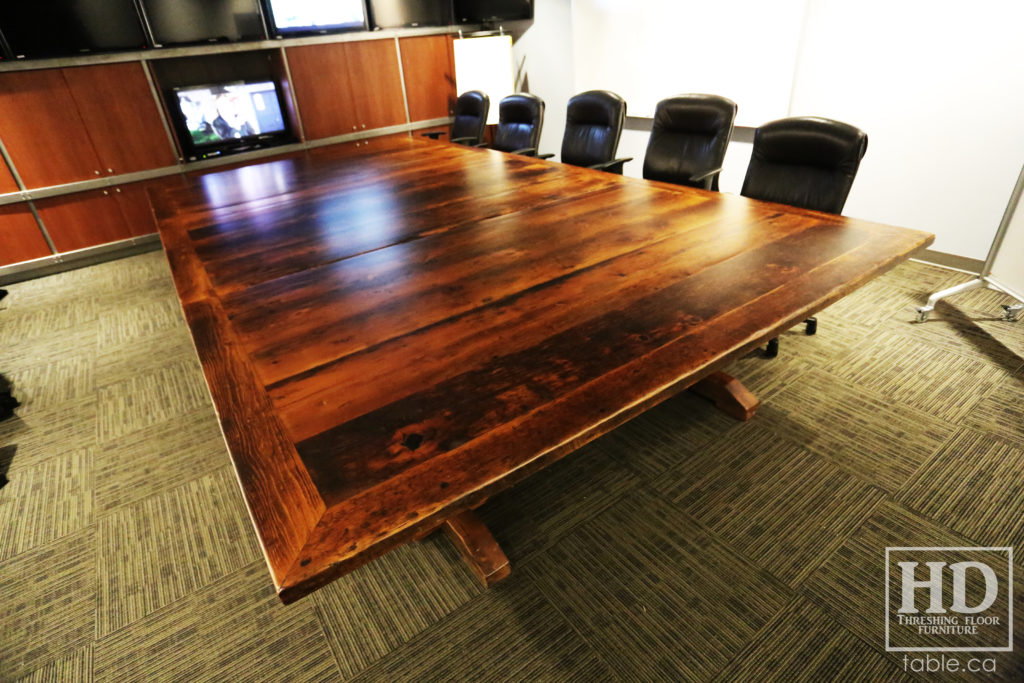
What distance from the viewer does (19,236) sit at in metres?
4.18

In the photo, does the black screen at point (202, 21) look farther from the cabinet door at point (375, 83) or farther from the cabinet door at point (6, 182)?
the cabinet door at point (6, 182)

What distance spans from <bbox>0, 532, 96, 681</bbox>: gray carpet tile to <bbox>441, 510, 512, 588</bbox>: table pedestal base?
1097 millimetres

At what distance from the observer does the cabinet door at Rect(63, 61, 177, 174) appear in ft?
13.6

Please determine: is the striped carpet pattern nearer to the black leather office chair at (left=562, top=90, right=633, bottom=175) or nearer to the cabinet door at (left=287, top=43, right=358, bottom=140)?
the black leather office chair at (left=562, top=90, right=633, bottom=175)

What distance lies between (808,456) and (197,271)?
91.5 inches

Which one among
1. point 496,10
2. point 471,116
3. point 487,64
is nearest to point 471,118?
point 471,116

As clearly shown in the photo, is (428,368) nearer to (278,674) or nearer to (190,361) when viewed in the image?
(278,674)

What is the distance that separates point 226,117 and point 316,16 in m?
1.25

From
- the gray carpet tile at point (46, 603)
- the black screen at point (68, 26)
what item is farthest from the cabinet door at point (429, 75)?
the gray carpet tile at point (46, 603)

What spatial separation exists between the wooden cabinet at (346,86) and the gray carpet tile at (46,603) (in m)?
4.42

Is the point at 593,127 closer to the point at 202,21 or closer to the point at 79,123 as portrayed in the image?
the point at 202,21

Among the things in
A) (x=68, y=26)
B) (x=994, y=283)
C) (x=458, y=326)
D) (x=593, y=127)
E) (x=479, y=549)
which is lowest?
(x=479, y=549)

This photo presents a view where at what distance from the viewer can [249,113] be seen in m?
4.96

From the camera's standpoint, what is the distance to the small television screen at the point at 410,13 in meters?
5.28
